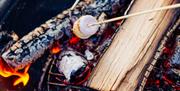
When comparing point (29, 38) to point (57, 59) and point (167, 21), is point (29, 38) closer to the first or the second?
point (57, 59)

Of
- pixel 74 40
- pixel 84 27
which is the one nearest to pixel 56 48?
pixel 74 40

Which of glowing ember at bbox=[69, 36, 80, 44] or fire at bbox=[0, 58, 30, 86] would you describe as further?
glowing ember at bbox=[69, 36, 80, 44]

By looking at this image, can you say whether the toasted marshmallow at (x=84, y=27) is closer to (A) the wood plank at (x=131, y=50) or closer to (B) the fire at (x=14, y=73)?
(A) the wood plank at (x=131, y=50)

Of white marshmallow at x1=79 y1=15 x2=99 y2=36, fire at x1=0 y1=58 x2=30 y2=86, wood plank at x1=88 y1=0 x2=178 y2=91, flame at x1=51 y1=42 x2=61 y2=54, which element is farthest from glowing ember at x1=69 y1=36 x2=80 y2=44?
fire at x1=0 y1=58 x2=30 y2=86

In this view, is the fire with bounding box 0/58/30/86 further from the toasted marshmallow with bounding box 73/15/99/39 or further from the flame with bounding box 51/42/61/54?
the toasted marshmallow with bounding box 73/15/99/39

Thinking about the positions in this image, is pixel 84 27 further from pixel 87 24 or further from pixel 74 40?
pixel 74 40

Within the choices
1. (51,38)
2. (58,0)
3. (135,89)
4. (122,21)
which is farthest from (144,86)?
(58,0)

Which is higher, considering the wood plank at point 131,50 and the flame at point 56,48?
the flame at point 56,48

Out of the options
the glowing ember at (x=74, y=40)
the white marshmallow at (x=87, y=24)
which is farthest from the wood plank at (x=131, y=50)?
the glowing ember at (x=74, y=40)

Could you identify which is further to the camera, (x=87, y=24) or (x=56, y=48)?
(x=56, y=48)
